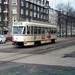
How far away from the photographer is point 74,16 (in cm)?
8050

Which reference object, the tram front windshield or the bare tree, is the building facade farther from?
the tram front windshield

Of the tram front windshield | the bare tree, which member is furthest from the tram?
the bare tree

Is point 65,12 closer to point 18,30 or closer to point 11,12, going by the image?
point 11,12

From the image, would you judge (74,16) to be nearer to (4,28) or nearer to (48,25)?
(4,28)

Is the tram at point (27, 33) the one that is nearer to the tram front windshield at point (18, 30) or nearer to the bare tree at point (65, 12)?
the tram front windshield at point (18, 30)

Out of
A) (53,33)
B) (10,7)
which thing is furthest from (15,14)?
(53,33)

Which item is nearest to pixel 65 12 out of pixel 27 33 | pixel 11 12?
pixel 11 12

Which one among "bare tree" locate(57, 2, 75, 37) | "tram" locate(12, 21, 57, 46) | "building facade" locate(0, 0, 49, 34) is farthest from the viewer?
"building facade" locate(0, 0, 49, 34)

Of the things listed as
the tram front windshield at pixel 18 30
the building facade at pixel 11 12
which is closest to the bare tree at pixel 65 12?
the building facade at pixel 11 12

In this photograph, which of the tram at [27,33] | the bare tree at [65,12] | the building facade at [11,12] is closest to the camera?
the tram at [27,33]

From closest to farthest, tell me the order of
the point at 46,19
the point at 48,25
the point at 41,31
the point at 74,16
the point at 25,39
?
1. the point at 25,39
2. the point at 41,31
3. the point at 48,25
4. the point at 74,16
5. the point at 46,19

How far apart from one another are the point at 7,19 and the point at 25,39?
57.0 meters

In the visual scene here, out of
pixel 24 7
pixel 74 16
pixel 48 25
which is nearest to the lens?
pixel 48 25

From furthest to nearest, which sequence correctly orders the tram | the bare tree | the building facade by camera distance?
1. the building facade
2. the bare tree
3. the tram
